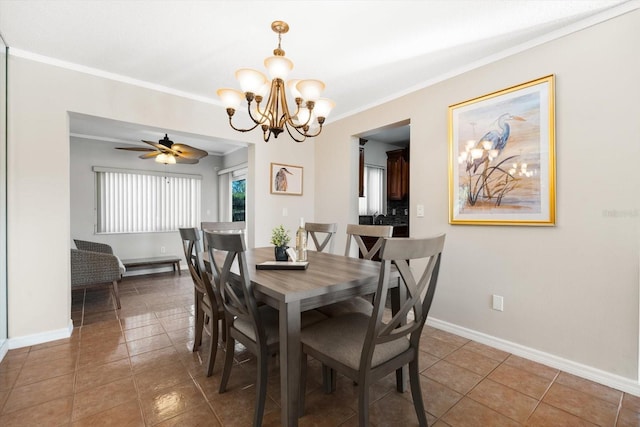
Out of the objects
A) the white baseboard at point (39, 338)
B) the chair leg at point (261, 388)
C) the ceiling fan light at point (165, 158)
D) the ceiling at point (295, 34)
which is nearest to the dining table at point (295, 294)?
the chair leg at point (261, 388)

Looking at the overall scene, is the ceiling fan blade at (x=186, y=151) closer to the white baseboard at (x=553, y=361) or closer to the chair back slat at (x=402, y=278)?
the chair back slat at (x=402, y=278)

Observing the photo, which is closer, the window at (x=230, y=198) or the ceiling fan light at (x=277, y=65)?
the ceiling fan light at (x=277, y=65)

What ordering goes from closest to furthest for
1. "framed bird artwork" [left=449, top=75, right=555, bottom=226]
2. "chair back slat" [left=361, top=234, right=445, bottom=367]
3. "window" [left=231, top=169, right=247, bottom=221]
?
"chair back slat" [left=361, top=234, right=445, bottom=367] < "framed bird artwork" [left=449, top=75, right=555, bottom=226] < "window" [left=231, top=169, right=247, bottom=221]

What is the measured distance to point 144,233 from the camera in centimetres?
516

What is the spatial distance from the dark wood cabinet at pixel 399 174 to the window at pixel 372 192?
0.22 metres

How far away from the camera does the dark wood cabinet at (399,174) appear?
16.8 feet

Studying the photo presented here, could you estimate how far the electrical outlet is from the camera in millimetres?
2314

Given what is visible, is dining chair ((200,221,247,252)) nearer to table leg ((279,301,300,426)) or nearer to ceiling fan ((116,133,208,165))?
ceiling fan ((116,133,208,165))

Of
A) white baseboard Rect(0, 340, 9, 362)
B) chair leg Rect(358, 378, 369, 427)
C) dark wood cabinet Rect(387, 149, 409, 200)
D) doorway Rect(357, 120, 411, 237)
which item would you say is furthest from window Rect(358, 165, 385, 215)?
white baseboard Rect(0, 340, 9, 362)

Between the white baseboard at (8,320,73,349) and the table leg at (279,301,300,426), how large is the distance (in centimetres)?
239

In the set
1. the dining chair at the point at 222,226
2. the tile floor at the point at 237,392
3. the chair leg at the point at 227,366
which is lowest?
the tile floor at the point at 237,392

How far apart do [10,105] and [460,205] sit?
386 cm

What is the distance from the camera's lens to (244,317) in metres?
1.52

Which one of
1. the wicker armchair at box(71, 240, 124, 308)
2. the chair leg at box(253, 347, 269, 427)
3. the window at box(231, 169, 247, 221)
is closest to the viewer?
the chair leg at box(253, 347, 269, 427)
